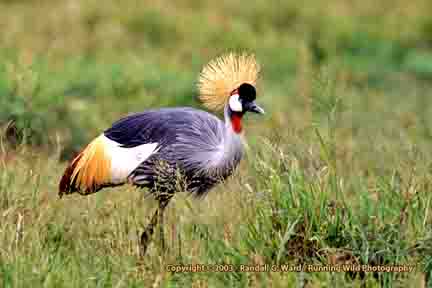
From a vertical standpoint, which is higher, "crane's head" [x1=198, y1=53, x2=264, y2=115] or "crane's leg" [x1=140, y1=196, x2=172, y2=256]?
"crane's head" [x1=198, y1=53, x2=264, y2=115]

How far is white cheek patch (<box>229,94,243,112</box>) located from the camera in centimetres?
402

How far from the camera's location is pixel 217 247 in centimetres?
344

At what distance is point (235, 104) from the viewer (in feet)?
13.2

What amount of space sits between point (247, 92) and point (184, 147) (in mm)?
356

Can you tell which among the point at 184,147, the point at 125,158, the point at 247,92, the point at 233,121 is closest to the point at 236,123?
the point at 233,121

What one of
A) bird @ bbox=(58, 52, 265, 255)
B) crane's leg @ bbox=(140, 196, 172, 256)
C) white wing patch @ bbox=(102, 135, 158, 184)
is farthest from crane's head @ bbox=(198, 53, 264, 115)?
crane's leg @ bbox=(140, 196, 172, 256)

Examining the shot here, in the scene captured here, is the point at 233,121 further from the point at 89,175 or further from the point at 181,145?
the point at 89,175

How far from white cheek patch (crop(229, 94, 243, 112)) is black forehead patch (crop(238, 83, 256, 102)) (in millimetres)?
24

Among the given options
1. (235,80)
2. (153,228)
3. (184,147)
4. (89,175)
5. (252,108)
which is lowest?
(153,228)

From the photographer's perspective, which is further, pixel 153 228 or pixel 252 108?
pixel 252 108

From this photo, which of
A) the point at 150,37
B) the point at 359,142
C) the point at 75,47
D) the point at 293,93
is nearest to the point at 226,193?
the point at 359,142

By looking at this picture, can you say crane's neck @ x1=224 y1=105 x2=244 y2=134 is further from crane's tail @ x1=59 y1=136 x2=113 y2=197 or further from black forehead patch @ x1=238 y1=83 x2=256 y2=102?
crane's tail @ x1=59 y1=136 x2=113 y2=197

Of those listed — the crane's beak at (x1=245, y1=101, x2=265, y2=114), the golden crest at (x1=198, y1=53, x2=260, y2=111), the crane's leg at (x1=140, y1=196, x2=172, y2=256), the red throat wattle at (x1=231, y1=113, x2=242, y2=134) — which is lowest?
the crane's leg at (x1=140, y1=196, x2=172, y2=256)

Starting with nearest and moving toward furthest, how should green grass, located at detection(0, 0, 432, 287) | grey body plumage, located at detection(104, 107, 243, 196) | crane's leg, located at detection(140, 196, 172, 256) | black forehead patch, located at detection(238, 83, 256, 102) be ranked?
green grass, located at detection(0, 0, 432, 287)
crane's leg, located at detection(140, 196, 172, 256)
grey body plumage, located at detection(104, 107, 243, 196)
black forehead patch, located at detection(238, 83, 256, 102)
